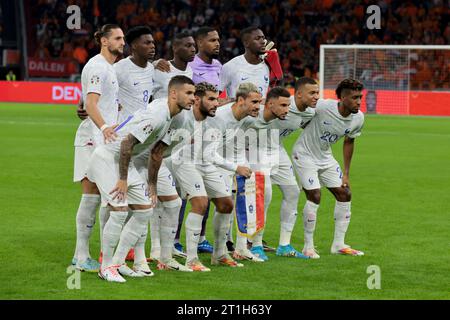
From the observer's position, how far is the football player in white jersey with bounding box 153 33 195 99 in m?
10.2

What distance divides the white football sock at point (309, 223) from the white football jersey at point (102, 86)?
241 centimetres

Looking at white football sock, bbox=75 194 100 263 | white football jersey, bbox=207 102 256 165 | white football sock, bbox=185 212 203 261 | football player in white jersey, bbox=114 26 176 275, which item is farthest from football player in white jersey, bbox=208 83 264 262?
white football sock, bbox=75 194 100 263

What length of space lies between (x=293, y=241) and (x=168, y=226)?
7.59ft

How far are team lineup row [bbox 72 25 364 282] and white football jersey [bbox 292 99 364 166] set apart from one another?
0.5 inches

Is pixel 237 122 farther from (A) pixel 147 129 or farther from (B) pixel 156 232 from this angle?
(A) pixel 147 129

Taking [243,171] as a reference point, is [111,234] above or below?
below

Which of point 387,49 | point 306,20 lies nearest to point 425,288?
point 387,49

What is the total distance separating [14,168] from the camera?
1755 cm

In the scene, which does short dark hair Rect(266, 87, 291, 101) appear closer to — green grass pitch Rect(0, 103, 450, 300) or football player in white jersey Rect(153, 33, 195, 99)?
football player in white jersey Rect(153, 33, 195, 99)

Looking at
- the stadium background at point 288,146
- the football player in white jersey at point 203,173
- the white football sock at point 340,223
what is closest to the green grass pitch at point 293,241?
the stadium background at point 288,146

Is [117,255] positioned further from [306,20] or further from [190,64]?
[306,20]

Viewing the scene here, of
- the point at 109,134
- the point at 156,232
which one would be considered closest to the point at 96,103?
Answer: the point at 109,134

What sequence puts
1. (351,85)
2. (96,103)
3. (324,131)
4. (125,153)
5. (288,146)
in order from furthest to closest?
(288,146) < (324,131) < (351,85) < (96,103) < (125,153)

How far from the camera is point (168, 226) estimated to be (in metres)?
9.35
